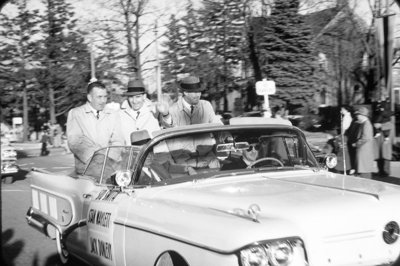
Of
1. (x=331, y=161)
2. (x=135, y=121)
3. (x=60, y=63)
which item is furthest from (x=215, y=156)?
A: (x=60, y=63)

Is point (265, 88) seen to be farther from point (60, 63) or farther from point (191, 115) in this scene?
point (60, 63)

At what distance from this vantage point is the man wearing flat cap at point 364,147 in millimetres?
9883

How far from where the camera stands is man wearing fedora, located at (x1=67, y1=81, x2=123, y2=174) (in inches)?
231

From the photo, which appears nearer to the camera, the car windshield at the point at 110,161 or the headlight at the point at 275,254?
the headlight at the point at 275,254

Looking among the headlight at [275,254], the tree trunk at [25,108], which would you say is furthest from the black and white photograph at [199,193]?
the tree trunk at [25,108]

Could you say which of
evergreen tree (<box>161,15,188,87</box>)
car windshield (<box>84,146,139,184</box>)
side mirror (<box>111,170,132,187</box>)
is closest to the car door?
car windshield (<box>84,146,139,184</box>)

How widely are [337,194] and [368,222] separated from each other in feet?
1.14

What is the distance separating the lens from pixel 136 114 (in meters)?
6.45

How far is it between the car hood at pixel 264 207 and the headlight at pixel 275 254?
0.04m

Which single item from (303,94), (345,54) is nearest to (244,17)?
(345,54)

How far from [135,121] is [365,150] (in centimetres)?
539

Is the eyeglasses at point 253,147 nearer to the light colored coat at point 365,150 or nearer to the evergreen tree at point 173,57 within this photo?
the light colored coat at point 365,150

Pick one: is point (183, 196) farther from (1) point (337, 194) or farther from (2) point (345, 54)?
(2) point (345, 54)

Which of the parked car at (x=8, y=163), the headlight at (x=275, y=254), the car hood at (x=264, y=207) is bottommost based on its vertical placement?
the parked car at (x=8, y=163)
